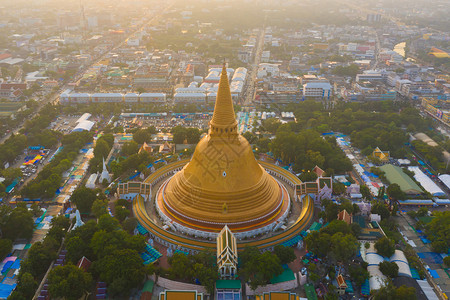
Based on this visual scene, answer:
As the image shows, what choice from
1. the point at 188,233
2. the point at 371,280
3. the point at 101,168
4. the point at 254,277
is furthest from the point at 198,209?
the point at 101,168

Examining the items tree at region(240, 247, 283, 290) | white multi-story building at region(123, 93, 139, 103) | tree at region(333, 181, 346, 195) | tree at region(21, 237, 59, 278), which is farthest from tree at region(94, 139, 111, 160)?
tree at region(333, 181, 346, 195)

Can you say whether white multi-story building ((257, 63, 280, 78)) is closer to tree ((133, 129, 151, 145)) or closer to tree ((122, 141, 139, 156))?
tree ((133, 129, 151, 145))

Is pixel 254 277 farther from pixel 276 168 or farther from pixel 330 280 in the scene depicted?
pixel 276 168

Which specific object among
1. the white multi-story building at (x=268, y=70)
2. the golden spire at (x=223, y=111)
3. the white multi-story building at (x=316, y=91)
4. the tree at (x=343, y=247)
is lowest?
the white multi-story building at (x=268, y=70)

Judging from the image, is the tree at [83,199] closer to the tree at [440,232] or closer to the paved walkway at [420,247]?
the paved walkway at [420,247]

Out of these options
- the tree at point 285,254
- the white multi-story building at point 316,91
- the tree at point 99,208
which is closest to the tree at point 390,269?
the tree at point 285,254

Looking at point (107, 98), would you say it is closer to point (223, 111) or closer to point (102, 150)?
point (102, 150)
